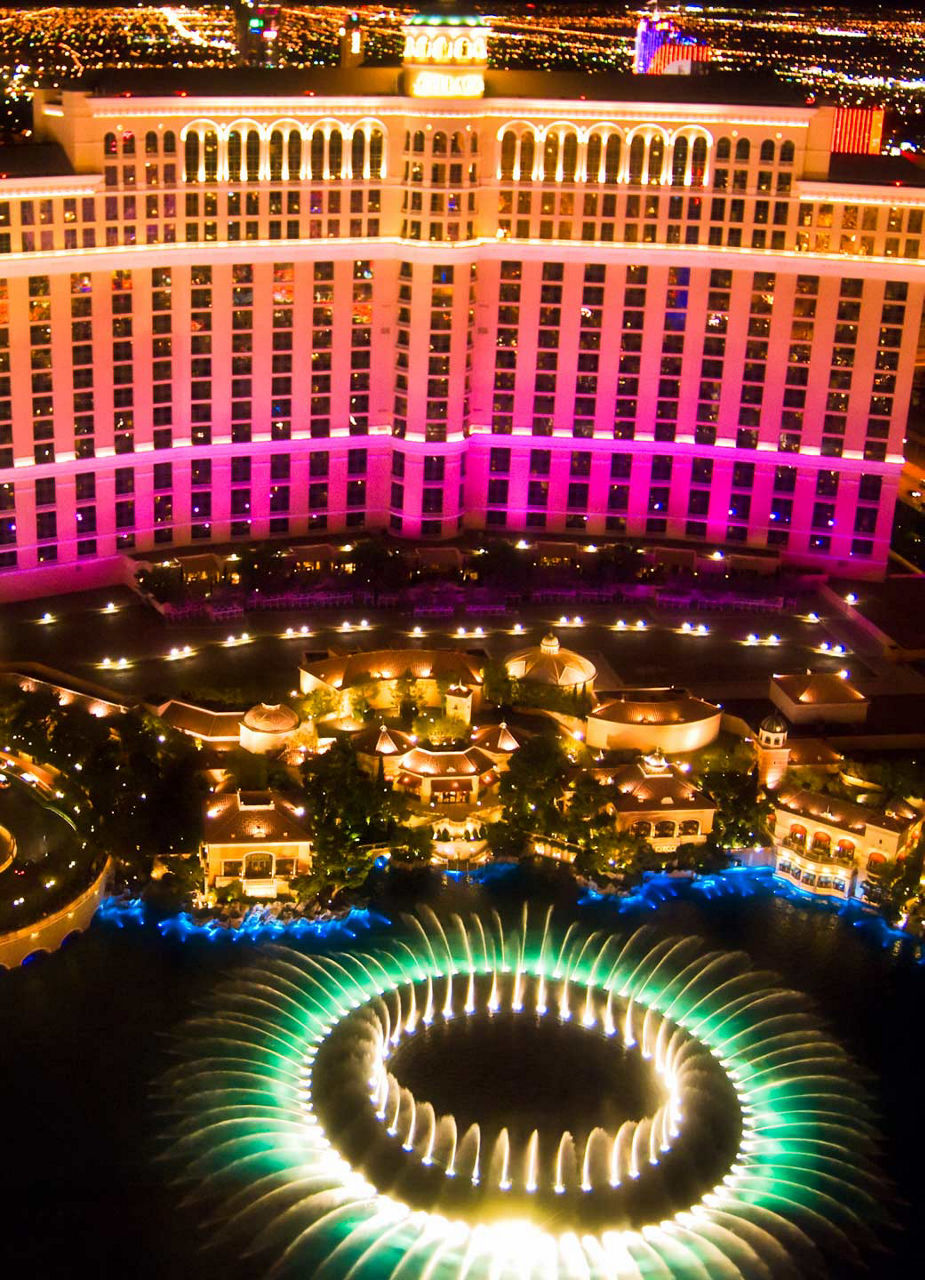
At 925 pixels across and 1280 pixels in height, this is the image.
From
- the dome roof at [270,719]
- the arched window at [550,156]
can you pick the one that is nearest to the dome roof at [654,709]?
the dome roof at [270,719]

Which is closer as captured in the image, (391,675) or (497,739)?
(497,739)

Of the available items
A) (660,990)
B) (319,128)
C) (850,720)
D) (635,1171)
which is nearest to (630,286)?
(319,128)

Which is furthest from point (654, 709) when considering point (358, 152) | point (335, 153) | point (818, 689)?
point (335, 153)

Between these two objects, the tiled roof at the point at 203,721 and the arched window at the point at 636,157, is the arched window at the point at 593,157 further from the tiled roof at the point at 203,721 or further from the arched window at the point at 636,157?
the tiled roof at the point at 203,721

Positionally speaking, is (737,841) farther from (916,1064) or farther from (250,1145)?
(250,1145)

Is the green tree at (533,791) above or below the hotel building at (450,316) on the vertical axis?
below

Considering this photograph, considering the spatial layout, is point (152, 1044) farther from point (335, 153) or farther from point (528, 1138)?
point (335, 153)
